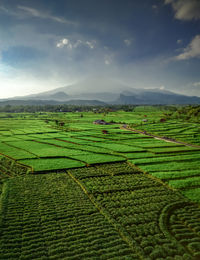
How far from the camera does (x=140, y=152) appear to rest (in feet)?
144

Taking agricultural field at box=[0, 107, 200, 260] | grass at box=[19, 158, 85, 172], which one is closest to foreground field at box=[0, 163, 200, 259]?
agricultural field at box=[0, 107, 200, 260]

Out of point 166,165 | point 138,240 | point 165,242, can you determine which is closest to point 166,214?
point 165,242

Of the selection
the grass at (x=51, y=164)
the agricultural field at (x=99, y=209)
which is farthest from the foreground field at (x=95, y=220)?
the grass at (x=51, y=164)

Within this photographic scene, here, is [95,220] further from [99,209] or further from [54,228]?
[54,228]

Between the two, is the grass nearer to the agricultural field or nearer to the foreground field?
the agricultural field

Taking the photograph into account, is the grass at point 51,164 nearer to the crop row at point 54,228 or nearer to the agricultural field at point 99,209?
the agricultural field at point 99,209

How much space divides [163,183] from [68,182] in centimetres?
1593

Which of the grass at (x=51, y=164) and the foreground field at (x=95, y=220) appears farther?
the grass at (x=51, y=164)

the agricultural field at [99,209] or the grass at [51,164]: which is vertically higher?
the grass at [51,164]

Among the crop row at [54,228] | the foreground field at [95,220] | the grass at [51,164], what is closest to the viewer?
the crop row at [54,228]

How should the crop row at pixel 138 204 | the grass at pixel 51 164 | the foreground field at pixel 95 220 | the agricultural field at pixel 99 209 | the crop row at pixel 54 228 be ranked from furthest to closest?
1. the grass at pixel 51 164
2. the crop row at pixel 138 204
3. the agricultural field at pixel 99 209
4. the foreground field at pixel 95 220
5. the crop row at pixel 54 228

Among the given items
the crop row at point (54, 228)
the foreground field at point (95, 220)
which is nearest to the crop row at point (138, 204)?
the foreground field at point (95, 220)

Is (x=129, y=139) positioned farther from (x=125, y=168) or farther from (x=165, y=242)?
(x=165, y=242)

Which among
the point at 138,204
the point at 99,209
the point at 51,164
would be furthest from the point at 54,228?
the point at 51,164
